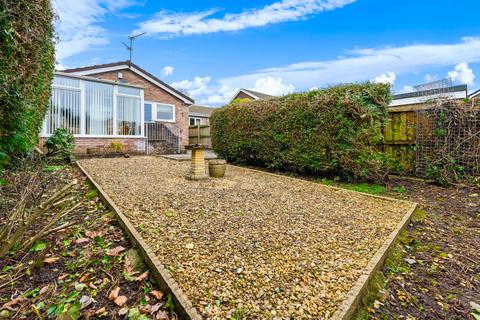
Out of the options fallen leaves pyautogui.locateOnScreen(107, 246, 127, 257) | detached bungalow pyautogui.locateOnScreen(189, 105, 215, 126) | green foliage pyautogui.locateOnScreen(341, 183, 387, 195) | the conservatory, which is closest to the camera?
fallen leaves pyautogui.locateOnScreen(107, 246, 127, 257)

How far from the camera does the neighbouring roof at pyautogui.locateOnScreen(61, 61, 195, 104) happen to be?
1297 cm

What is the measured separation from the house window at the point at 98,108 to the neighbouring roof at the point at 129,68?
286cm

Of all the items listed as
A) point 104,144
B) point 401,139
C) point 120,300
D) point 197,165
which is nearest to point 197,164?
A: point 197,165

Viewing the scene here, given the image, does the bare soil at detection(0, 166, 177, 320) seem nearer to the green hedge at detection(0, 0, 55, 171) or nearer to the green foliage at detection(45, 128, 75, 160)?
the green hedge at detection(0, 0, 55, 171)

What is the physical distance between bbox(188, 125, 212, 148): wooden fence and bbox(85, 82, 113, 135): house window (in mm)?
5843

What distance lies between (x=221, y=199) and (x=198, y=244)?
1.56 m

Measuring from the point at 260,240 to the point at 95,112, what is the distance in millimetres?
10899

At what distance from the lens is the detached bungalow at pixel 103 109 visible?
10047 millimetres

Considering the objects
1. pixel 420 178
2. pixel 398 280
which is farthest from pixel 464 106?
pixel 398 280

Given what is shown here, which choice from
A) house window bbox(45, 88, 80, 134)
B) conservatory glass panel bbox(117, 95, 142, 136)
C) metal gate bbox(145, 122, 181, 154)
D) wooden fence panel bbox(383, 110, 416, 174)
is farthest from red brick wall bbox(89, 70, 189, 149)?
wooden fence panel bbox(383, 110, 416, 174)

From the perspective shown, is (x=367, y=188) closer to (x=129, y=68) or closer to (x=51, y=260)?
(x=51, y=260)

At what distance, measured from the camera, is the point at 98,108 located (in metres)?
10.9

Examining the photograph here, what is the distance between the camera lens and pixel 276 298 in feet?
5.69

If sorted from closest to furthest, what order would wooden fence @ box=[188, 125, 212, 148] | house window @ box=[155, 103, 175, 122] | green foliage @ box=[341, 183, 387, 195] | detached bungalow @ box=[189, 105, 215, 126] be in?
1. green foliage @ box=[341, 183, 387, 195]
2. wooden fence @ box=[188, 125, 212, 148]
3. house window @ box=[155, 103, 175, 122]
4. detached bungalow @ box=[189, 105, 215, 126]
